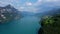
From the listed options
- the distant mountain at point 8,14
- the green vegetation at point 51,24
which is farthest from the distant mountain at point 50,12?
the distant mountain at point 8,14

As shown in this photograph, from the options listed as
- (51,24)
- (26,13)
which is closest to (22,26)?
(26,13)

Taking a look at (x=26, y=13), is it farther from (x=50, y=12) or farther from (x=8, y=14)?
(x=50, y=12)

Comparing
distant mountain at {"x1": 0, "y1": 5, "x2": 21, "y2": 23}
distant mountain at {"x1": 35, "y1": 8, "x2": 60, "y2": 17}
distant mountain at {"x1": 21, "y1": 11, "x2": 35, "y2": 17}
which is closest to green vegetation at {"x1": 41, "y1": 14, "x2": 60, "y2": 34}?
distant mountain at {"x1": 35, "y1": 8, "x2": 60, "y2": 17}

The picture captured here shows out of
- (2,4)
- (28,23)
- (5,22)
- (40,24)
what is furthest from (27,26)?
(2,4)

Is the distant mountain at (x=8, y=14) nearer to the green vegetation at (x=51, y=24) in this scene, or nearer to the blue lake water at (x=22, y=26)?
the blue lake water at (x=22, y=26)

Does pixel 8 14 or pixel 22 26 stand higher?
pixel 8 14

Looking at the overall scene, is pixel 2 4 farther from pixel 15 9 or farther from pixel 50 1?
pixel 50 1

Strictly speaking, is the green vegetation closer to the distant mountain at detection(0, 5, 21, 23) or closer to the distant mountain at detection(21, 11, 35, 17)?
the distant mountain at detection(21, 11, 35, 17)
